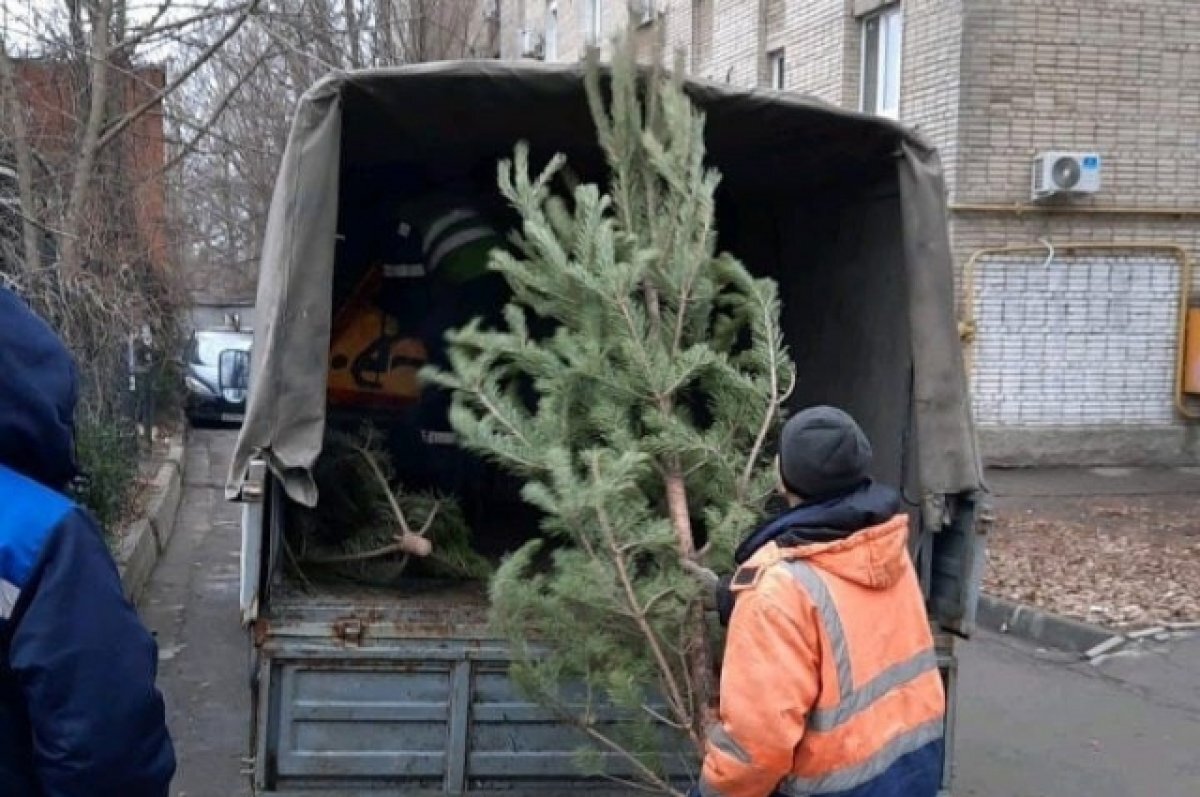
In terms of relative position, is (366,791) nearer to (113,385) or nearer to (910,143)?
(910,143)

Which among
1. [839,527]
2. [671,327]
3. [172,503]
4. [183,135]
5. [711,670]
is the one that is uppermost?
[183,135]

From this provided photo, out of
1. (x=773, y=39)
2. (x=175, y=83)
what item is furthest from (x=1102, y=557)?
(x=773, y=39)

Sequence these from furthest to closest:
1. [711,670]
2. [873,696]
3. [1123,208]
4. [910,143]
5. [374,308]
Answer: [1123,208] → [374,308] → [910,143] → [711,670] → [873,696]

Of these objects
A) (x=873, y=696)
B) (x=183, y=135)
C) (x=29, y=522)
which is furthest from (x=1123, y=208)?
(x=29, y=522)

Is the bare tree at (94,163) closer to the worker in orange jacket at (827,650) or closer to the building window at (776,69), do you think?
the worker in orange jacket at (827,650)

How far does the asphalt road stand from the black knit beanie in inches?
126

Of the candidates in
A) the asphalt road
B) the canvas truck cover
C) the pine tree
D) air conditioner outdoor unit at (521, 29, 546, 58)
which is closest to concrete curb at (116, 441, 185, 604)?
the asphalt road

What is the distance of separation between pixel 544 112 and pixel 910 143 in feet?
4.02

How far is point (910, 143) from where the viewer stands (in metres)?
4.83

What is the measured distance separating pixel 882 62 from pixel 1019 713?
1011cm

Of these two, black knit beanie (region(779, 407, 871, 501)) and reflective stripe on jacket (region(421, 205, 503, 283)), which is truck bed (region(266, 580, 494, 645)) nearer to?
black knit beanie (region(779, 407, 871, 501))

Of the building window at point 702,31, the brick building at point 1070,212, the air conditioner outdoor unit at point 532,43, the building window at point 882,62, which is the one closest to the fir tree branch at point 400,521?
the brick building at point 1070,212

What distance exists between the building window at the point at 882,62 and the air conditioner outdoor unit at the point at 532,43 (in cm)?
1430

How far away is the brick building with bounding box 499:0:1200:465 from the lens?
1417 cm
